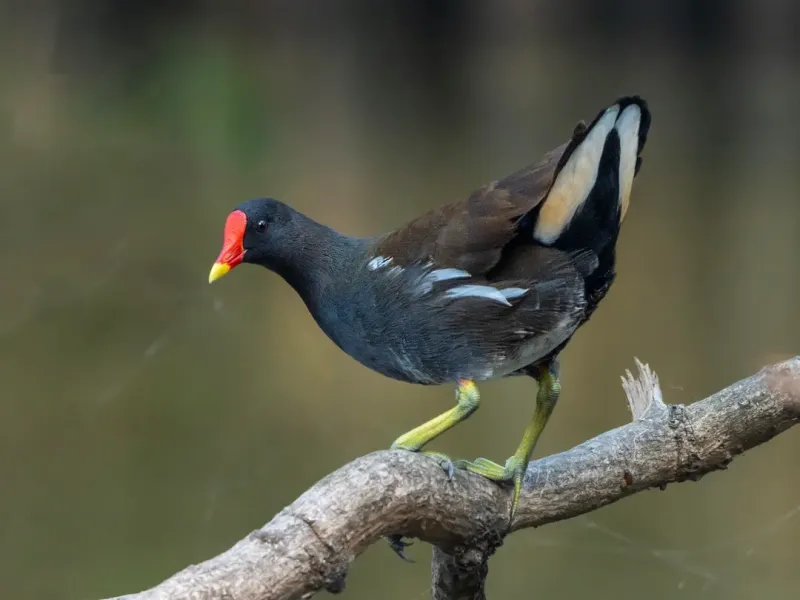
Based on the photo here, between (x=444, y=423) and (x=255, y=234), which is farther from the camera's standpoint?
(x=255, y=234)

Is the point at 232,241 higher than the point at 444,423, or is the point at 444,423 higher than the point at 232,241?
the point at 232,241

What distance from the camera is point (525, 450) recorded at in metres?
1.35

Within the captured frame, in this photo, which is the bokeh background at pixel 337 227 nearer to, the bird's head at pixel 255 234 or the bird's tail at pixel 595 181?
the bird's head at pixel 255 234

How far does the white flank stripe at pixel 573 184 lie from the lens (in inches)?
45.8

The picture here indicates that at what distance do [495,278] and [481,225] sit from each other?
0.09 metres

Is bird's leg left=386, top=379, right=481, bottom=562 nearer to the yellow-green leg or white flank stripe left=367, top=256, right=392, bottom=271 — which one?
the yellow-green leg

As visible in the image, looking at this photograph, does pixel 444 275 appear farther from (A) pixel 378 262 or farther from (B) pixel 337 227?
(B) pixel 337 227

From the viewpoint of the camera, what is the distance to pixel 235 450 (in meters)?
2.47

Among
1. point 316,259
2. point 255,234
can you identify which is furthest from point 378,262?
point 255,234

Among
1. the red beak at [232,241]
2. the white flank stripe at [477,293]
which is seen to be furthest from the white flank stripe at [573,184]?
the red beak at [232,241]

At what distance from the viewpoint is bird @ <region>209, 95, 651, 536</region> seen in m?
1.20

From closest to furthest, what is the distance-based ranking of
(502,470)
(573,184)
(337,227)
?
1. (573,184)
2. (502,470)
3. (337,227)

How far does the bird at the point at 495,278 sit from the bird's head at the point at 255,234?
6 cm

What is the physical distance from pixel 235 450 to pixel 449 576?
123cm
